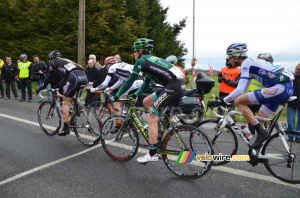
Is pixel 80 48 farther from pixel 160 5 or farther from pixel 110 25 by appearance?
pixel 160 5

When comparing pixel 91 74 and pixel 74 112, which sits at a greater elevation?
pixel 91 74

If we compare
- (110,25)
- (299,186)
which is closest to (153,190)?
(299,186)

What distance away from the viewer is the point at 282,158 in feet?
12.2

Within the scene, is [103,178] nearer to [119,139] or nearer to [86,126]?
[119,139]

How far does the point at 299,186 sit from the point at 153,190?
6.94 feet

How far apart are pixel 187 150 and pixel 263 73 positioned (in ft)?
5.38

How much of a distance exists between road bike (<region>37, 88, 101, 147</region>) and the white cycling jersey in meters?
2.93

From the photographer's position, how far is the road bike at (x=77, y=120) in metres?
5.47

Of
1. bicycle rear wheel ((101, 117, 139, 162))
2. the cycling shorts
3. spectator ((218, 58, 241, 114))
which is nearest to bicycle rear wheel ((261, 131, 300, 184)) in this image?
the cycling shorts

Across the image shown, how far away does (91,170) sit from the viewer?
4.21m

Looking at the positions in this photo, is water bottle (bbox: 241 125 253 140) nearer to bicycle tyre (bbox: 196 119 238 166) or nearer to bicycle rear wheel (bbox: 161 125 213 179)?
bicycle tyre (bbox: 196 119 238 166)

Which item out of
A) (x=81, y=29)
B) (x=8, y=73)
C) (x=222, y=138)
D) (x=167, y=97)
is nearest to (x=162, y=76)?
(x=167, y=97)

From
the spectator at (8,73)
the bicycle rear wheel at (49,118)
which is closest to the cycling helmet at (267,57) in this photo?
the bicycle rear wheel at (49,118)

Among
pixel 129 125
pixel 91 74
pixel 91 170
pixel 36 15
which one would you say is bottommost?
pixel 91 170
